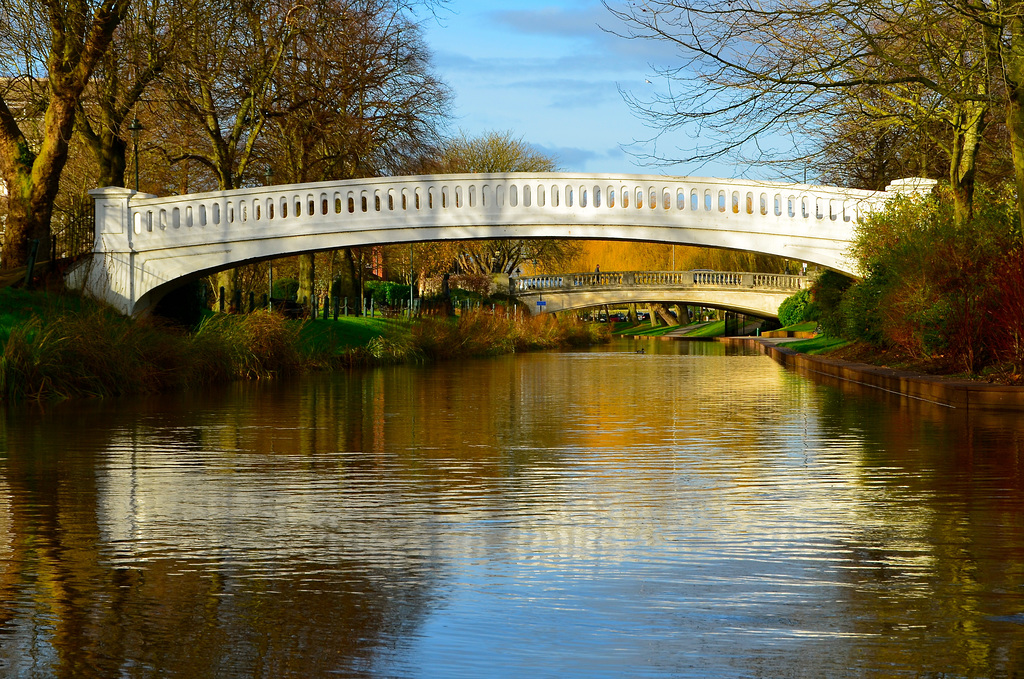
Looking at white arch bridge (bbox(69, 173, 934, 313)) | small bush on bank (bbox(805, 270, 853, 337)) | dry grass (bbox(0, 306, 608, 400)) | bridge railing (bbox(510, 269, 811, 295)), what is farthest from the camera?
bridge railing (bbox(510, 269, 811, 295))

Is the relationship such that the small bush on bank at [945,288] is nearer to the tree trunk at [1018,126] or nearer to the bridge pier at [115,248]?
the tree trunk at [1018,126]

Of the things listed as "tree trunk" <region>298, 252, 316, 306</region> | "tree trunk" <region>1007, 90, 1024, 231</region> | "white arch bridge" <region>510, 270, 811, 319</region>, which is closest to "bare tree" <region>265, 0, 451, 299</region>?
"tree trunk" <region>298, 252, 316, 306</region>

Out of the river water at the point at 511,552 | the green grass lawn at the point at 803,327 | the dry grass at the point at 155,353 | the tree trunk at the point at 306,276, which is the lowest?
the river water at the point at 511,552

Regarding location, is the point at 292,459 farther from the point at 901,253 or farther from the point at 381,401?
the point at 901,253

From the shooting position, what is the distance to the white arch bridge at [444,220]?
28.5 m

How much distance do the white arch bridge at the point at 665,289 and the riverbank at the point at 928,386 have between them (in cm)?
4610

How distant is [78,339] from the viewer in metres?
17.1

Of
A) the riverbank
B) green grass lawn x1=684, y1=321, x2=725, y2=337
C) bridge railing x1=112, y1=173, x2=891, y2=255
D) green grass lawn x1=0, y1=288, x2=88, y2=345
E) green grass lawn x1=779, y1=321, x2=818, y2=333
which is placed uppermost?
bridge railing x1=112, y1=173, x2=891, y2=255

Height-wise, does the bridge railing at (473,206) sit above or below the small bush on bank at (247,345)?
above

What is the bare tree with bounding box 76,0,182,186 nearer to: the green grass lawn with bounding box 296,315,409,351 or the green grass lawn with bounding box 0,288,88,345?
the green grass lawn with bounding box 0,288,88,345

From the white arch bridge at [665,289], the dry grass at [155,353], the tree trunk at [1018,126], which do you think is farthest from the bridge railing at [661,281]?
the tree trunk at [1018,126]

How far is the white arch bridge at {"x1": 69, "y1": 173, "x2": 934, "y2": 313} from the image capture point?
93.6ft

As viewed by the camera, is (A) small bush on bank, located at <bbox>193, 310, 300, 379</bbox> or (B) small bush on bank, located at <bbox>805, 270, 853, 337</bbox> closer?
(A) small bush on bank, located at <bbox>193, 310, 300, 379</bbox>

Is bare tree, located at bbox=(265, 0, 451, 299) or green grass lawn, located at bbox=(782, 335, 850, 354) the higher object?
bare tree, located at bbox=(265, 0, 451, 299)
